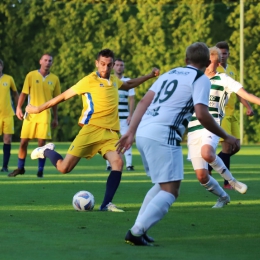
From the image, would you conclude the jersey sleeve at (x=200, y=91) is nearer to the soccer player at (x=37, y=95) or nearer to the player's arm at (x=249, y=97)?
the player's arm at (x=249, y=97)

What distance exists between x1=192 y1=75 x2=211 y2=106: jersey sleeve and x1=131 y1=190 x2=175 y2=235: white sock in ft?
2.72

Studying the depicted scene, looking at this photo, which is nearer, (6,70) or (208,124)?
(208,124)

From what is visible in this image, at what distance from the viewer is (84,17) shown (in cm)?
3606

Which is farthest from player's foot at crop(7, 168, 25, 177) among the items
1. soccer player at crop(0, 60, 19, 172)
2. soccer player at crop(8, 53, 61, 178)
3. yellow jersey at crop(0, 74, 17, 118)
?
yellow jersey at crop(0, 74, 17, 118)

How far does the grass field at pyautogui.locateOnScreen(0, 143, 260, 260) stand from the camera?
7.03m

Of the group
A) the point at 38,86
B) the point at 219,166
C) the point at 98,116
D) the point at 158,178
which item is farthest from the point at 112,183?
the point at 38,86

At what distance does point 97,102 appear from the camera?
10.5 meters

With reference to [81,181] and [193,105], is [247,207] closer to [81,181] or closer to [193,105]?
[193,105]

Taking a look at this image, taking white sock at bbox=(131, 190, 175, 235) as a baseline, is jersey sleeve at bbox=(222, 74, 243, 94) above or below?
above

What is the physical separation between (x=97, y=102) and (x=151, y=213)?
3470 millimetres

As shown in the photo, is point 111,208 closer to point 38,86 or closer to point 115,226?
point 115,226

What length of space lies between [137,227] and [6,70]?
29.8 meters

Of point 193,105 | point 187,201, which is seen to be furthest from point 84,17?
point 193,105

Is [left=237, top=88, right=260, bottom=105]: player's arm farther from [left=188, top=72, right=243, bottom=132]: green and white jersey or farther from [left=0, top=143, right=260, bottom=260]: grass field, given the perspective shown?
[left=0, top=143, right=260, bottom=260]: grass field
